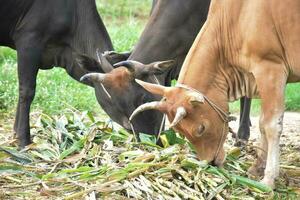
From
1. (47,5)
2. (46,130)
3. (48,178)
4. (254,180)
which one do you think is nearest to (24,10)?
(47,5)

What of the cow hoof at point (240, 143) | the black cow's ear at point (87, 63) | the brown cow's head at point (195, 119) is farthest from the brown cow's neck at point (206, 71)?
the black cow's ear at point (87, 63)

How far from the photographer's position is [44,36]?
27.1 feet

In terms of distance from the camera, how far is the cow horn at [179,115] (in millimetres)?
6477

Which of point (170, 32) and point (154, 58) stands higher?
point (170, 32)

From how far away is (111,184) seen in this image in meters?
6.33

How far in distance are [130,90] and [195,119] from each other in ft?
4.06

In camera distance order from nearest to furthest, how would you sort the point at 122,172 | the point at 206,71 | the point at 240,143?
the point at 122,172
the point at 206,71
the point at 240,143

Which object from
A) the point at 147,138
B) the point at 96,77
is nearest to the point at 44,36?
the point at 96,77

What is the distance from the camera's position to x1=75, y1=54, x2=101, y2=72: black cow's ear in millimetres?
8102

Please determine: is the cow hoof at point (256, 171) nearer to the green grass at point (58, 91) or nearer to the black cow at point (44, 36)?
the black cow at point (44, 36)

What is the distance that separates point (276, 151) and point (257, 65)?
72cm

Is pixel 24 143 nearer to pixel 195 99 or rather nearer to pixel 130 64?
pixel 130 64

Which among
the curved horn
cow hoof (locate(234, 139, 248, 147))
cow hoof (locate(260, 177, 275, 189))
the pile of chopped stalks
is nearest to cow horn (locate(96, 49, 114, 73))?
the curved horn

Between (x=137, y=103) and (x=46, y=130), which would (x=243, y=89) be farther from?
(x=46, y=130)
